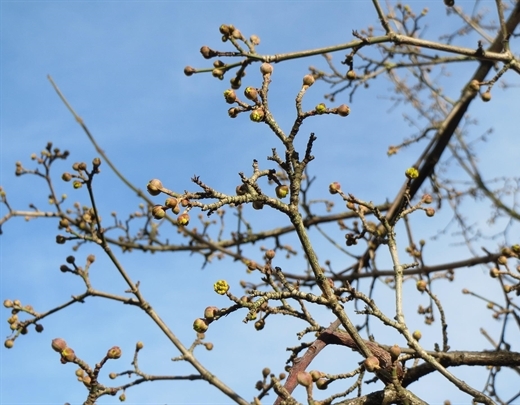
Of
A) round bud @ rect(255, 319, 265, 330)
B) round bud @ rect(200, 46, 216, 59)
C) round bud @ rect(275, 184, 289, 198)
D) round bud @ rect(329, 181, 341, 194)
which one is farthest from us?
round bud @ rect(200, 46, 216, 59)

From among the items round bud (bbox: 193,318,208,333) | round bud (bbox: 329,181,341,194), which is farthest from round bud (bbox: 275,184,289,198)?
round bud (bbox: 329,181,341,194)

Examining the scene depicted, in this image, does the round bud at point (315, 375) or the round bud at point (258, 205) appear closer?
the round bud at point (258, 205)

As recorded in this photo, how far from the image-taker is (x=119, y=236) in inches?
234

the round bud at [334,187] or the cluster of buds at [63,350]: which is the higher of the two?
the round bud at [334,187]

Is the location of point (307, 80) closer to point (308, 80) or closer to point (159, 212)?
point (308, 80)

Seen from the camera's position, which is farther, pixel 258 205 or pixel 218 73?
pixel 218 73

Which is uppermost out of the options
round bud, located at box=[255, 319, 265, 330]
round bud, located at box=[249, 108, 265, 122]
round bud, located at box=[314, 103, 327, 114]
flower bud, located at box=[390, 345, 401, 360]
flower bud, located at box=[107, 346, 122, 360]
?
round bud, located at box=[314, 103, 327, 114]

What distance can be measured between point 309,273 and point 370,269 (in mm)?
633

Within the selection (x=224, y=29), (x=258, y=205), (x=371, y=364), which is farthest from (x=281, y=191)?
(x=224, y=29)

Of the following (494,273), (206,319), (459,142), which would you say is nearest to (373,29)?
(459,142)

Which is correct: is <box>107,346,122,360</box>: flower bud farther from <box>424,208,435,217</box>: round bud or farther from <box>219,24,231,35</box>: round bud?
<box>219,24,231,35</box>: round bud

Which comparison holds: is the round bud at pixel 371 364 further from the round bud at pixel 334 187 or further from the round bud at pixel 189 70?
the round bud at pixel 189 70

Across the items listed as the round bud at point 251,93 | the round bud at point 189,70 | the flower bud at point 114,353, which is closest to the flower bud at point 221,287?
the round bud at point 251,93

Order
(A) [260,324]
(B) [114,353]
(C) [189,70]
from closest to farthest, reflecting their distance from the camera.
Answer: (A) [260,324] → (B) [114,353] → (C) [189,70]
